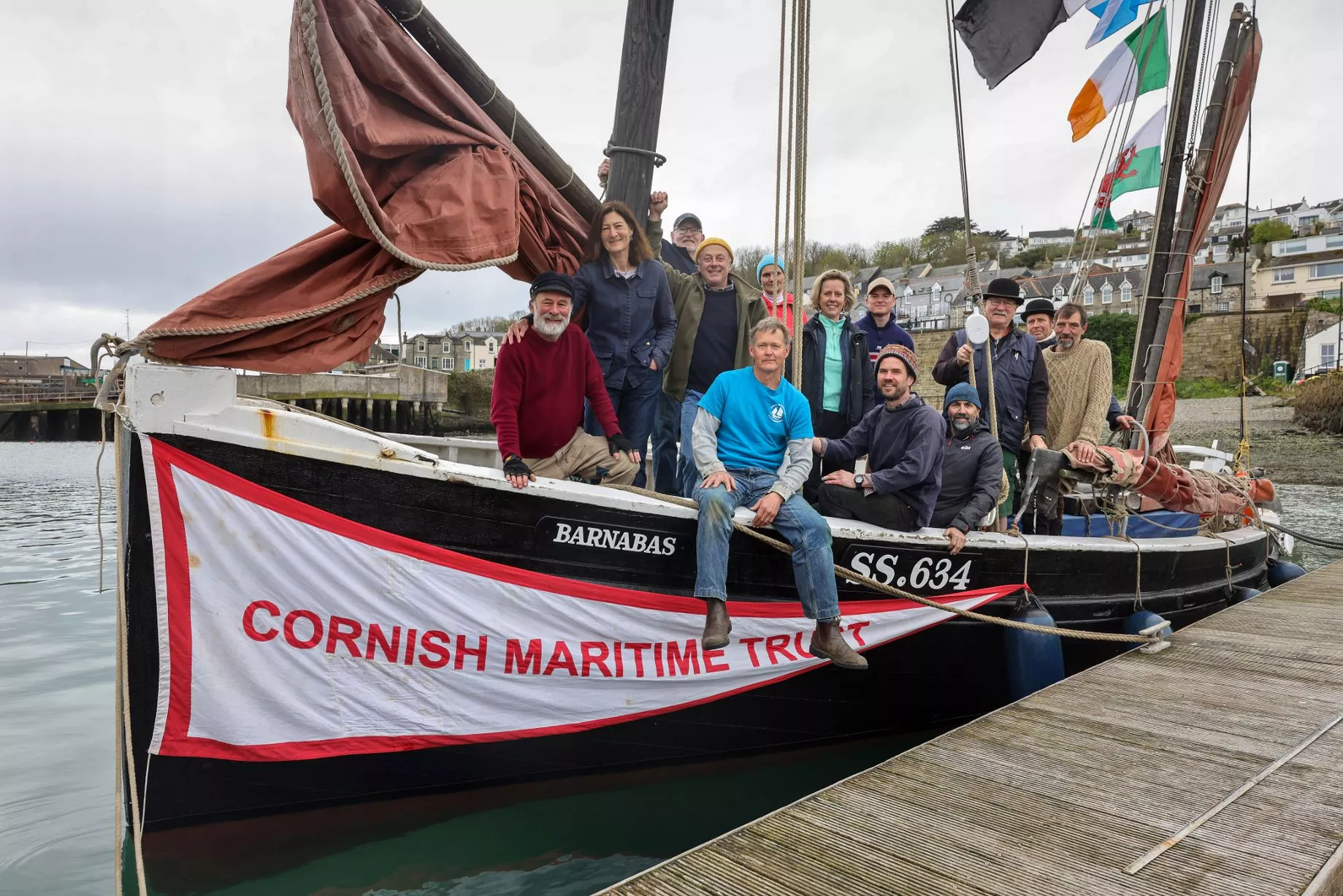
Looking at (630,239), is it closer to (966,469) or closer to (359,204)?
(359,204)

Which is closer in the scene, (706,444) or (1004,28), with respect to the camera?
(706,444)

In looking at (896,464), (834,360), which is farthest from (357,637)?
(834,360)

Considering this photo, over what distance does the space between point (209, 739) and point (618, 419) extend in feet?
8.34

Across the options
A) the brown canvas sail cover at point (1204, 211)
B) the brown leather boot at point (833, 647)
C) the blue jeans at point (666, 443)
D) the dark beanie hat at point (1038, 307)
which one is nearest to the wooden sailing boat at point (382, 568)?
the brown leather boot at point (833, 647)

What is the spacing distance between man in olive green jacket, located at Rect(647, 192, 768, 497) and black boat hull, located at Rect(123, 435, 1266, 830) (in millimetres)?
1329

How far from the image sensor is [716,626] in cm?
363

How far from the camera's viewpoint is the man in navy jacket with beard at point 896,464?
4172mm

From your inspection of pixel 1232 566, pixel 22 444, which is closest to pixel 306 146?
pixel 1232 566

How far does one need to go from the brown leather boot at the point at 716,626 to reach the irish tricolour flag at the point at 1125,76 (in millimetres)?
6275

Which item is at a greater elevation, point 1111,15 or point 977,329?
point 1111,15

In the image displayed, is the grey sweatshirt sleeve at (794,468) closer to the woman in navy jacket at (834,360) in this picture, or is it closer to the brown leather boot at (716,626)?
the brown leather boot at (716,626)

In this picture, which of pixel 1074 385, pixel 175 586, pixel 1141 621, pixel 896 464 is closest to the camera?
pixel 175 586

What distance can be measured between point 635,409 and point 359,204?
6.34 ft

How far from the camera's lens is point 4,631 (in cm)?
764
